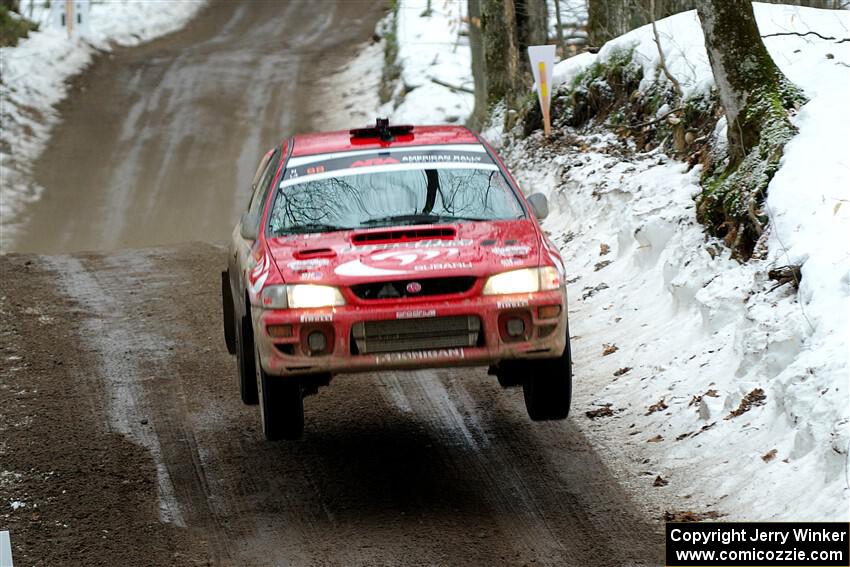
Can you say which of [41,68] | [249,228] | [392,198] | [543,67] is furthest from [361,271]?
[41,68]

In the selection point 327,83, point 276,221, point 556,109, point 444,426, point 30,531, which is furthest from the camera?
point 327,83

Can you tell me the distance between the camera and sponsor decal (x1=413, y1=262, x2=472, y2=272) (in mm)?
6605

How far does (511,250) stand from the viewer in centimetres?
688

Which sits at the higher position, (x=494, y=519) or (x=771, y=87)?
(x=771, y=87)

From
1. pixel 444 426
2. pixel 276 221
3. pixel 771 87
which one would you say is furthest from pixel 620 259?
pixel 276 221

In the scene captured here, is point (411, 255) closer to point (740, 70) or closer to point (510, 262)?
point (510, 262)

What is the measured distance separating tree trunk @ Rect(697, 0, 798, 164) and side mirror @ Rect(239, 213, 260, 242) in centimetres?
421

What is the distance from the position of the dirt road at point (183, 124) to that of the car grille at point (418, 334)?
Answer: 12.5 meters

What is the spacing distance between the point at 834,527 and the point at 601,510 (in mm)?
1351

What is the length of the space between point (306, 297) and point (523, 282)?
1.21 m

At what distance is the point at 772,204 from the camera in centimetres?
873

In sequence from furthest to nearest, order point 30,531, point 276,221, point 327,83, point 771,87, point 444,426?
1. point 327,83
2. point 771,87
3. point 444,426
4. point 276,221
5. point 30,531

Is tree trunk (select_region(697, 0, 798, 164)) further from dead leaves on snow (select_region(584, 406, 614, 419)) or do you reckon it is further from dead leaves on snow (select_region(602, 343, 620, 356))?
dead leaves on snow (select_region(584, 406, 614, 419))

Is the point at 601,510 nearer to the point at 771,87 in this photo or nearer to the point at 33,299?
the point at 771,87
